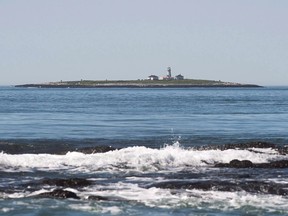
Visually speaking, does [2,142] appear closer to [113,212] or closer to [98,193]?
[98,193]

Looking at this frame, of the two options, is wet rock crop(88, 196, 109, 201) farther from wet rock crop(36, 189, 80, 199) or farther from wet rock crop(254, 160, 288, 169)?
wet rock crop(254, 160, 288, 169)

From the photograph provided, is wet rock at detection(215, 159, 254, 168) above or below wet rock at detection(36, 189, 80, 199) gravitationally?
below

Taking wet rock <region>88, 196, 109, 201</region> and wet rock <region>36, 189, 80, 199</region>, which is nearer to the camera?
wet rock <region>88, 196, 109, 201</region>

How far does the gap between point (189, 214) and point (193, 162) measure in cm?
1359

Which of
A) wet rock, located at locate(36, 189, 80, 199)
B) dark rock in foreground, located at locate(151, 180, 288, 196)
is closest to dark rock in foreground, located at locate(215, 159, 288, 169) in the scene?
dark rock in foreground, located at locate(151, 180, 288, 196)

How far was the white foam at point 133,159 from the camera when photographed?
34.6 m

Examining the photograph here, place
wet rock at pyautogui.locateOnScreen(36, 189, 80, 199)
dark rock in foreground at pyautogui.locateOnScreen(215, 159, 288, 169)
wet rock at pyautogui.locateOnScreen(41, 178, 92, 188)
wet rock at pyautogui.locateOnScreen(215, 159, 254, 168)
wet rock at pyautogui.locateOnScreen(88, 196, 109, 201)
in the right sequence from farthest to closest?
wet rock at pyautogui.locateOnScreen(215, 159, 254, 168) < dark rock in foreground at pyautogui.locateOnScreen(215, 159, 288, 169) < wet rock at pyautogui.locateOnScreen(41, 178, 92, 188) < wet rock at pyautogui.locateOnScreen(36, 189, 80, 199) < wet rock at pyautogui.locateOnScreen(88, 196, 109, 201)

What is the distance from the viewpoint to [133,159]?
36375 millimetres

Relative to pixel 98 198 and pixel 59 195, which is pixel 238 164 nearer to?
pixel 98 198

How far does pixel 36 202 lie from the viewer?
24281 mm

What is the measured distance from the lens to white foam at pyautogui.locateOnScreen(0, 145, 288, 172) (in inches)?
1361

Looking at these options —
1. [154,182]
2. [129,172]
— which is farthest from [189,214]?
[129,172]

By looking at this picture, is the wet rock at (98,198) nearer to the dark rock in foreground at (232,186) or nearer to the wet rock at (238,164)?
the dark rock in foreground at (232,186)

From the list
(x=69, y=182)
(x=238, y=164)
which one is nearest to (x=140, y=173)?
(x=69, y=182)
